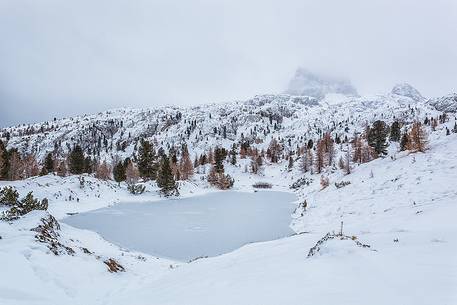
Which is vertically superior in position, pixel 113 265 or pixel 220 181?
pixel 113 265

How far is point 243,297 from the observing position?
25.5 feet

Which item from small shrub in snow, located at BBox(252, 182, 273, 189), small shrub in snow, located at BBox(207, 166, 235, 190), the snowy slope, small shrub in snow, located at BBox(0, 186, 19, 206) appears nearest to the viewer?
the snowy slope

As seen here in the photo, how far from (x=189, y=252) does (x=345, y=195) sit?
20.7 metres

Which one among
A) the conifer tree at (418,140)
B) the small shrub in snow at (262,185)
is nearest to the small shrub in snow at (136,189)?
the small shrub in snow at (262,185)

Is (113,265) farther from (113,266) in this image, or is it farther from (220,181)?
(220,181)

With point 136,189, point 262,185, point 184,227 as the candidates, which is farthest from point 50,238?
point 262,185

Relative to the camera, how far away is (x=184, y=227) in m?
34.1

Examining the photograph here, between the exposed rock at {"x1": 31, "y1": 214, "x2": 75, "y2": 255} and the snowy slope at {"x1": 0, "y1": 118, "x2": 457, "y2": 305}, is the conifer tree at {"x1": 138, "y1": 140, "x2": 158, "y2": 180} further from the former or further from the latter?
the exposed rock at {"x1": 31, "y1": 214, "x2": 75, "y2": 255}

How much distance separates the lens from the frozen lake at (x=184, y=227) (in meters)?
25.8

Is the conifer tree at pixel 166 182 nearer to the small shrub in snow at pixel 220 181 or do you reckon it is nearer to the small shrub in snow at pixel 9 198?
the small shrub in snow at pixel 220 181

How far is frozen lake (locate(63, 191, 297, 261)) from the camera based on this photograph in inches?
1016

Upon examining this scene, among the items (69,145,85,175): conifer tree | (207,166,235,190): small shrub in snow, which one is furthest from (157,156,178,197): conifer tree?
(69,145,85,175): conifer tree

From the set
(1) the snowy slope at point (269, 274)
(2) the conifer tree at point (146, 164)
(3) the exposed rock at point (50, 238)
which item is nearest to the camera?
(1) the snowy slope at point (269, 274)

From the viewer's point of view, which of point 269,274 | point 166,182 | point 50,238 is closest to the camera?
point 269,274
